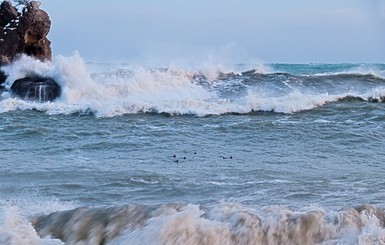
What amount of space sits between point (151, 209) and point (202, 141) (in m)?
5.67

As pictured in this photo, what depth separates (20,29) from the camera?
1975 centimetres

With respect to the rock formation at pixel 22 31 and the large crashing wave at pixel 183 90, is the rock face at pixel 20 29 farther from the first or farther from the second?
the large crashing wave at pixel 183 90

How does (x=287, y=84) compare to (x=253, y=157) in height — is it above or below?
above

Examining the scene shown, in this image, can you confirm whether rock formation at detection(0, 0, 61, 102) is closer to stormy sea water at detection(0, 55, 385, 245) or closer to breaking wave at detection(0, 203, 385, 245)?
stormy sea water at detection(0, 55, 385, 245)

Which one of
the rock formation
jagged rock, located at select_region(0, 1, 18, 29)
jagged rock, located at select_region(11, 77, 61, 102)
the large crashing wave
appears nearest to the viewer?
the large crashing wave

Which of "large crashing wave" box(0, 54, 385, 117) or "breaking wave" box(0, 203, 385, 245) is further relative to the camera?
"large crashing wave" box(0, 54, 385, 117)

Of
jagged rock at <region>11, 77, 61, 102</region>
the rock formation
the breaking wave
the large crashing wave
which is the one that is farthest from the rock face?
the breaking wave

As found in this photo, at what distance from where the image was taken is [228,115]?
47.6ft

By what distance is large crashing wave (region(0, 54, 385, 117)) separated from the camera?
15.2m

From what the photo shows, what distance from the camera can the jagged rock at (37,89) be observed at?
59.6 ft

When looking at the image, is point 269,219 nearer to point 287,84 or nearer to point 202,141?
point 202,141

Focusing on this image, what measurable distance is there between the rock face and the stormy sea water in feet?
2.18

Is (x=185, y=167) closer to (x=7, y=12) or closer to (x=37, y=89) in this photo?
(x=37, y=89)

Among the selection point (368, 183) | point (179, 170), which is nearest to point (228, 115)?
point (179, 170)
